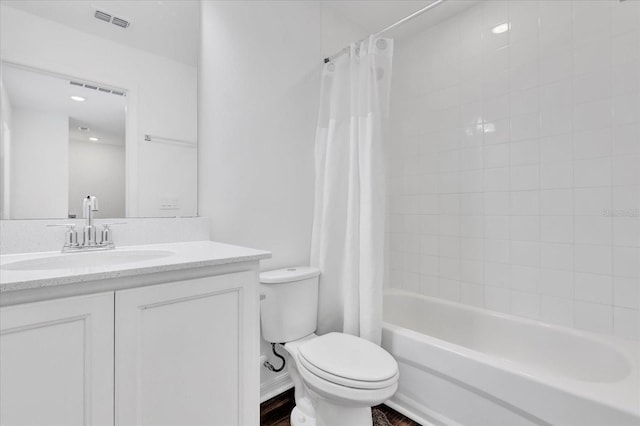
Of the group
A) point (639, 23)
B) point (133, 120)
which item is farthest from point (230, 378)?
point (639, 23)

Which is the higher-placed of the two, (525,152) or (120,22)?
(120,22)

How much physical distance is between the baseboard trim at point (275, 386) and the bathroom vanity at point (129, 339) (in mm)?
661

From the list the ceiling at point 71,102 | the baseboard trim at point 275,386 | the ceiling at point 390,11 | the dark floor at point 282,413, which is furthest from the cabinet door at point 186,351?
the ceiling at point 390,11

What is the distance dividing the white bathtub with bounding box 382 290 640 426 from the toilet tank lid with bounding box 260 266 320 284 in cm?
49

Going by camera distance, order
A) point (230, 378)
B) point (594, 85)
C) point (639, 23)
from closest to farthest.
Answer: point (230, 378)
point (639, 23)
point (594, 85)

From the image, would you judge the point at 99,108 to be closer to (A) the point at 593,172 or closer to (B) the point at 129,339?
(B) the point at 129,339

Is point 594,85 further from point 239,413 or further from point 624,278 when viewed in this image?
point 239,413

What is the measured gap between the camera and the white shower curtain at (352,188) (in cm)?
158

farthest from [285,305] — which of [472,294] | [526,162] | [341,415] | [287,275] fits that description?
[526,162]

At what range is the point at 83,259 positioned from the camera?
1083mm

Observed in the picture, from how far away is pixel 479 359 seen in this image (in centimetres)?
126

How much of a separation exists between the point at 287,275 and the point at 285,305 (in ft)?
0.49

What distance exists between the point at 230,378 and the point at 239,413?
14cm

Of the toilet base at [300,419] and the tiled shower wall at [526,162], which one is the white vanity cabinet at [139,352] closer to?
the toilet base at [300,419]
